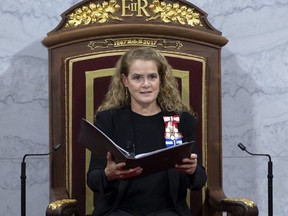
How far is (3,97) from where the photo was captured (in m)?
3.99

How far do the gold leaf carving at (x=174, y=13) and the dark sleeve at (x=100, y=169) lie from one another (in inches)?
25.7

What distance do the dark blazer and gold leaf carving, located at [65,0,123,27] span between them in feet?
1.86

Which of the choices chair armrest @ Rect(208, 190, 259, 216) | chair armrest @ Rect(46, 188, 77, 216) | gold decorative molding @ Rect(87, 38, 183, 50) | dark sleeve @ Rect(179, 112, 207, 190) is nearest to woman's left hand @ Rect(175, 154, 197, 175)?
dark sleeve @ Rect(179, 112, 207, 190)

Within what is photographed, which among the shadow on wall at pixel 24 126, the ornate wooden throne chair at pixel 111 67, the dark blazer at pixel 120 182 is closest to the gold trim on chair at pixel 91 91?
the ornate wooden throne chair at pixel 111 67

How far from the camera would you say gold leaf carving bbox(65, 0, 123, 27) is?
3.51 m

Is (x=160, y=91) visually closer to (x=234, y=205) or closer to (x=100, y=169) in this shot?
(x=100, y=169)

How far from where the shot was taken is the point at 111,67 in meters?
3.52

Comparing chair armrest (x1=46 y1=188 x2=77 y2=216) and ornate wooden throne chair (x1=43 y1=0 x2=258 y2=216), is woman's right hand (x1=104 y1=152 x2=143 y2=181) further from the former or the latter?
ornate wooden throne chair (x1=43 y1=0 x2=258 y2=216)

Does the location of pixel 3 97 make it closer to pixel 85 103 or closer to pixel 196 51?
pixel 85 103

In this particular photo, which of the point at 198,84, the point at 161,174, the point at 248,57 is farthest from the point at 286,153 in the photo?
the point at 161,174

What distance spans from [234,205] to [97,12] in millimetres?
1235

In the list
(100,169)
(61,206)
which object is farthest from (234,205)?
(61,206)

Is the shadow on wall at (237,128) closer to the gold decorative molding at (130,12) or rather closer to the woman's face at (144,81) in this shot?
the gold decorative molding at (130,12)

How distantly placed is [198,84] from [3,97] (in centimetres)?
122
